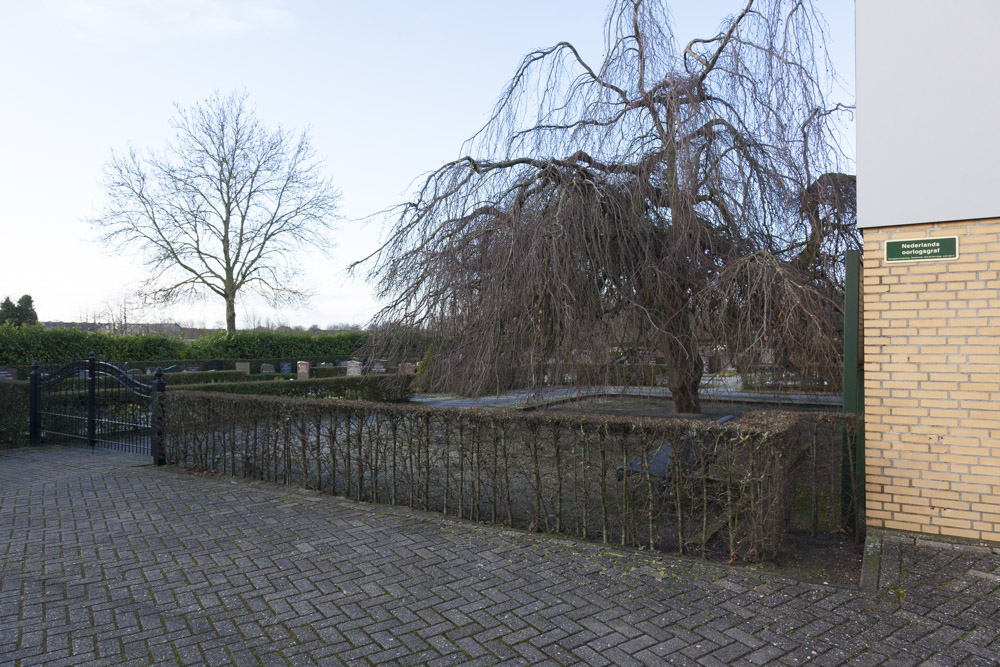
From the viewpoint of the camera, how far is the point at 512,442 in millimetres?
5059

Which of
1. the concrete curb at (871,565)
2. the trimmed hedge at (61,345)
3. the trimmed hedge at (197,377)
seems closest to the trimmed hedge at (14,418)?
the trimmed hedge at (197,377)

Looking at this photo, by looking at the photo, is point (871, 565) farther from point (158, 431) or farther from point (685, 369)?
point (158, 431)

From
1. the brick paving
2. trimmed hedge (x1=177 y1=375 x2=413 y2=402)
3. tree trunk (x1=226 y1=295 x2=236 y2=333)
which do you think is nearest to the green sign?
the brick paving

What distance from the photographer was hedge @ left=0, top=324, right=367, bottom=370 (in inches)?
647

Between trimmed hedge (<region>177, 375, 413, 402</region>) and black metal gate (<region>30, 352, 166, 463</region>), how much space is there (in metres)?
2.03

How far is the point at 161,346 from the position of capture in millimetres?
22422

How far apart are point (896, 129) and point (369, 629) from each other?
4853 mm

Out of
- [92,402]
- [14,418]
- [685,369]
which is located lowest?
[14,418]

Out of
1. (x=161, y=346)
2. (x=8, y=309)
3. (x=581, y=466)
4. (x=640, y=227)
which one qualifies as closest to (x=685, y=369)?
(x=640, y=227)

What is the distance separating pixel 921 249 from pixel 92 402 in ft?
35.1

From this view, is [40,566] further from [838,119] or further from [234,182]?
[234,182]

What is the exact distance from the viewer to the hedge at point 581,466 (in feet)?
13.7

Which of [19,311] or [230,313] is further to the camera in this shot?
[19,311]

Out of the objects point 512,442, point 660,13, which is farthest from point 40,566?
point 660,13
